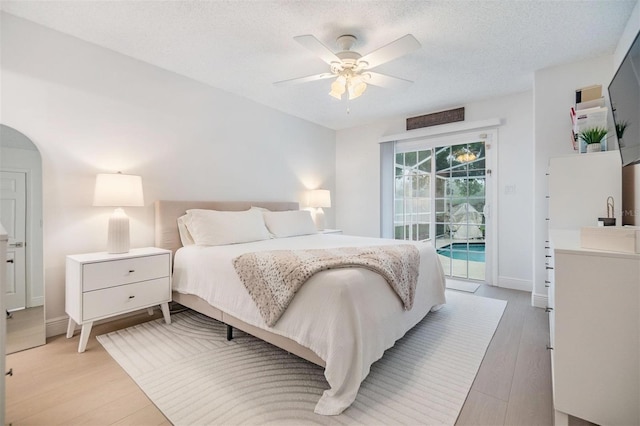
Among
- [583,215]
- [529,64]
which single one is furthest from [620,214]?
[529,64]

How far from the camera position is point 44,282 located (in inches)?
88.7

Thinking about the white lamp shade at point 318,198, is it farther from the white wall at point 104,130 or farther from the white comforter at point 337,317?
the white comforter at point 337,317

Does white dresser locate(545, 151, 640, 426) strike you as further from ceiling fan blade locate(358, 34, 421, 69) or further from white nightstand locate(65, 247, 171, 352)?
white nightstand locate(65, 247, 171, 352)

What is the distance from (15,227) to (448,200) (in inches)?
184

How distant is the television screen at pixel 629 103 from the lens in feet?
4.65

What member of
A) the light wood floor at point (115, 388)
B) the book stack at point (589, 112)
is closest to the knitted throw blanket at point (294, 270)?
the light wood floor at point (115, 388)

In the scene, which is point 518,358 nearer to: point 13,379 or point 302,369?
point 302,369

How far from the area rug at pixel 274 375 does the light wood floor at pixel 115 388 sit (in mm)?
66

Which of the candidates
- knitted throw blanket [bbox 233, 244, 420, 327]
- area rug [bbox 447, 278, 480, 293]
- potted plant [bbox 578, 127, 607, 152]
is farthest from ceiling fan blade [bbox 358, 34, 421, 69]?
area rug [bbox 447, 278, 480, 293]

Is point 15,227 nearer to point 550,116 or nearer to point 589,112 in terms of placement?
point 589,112

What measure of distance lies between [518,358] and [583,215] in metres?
1.19

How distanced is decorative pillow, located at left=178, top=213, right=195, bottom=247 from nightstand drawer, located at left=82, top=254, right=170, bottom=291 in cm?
33

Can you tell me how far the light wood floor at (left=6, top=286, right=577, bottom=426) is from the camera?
1.44 meters

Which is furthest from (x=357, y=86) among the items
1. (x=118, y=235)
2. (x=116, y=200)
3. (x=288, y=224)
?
(x=118, y=235)
